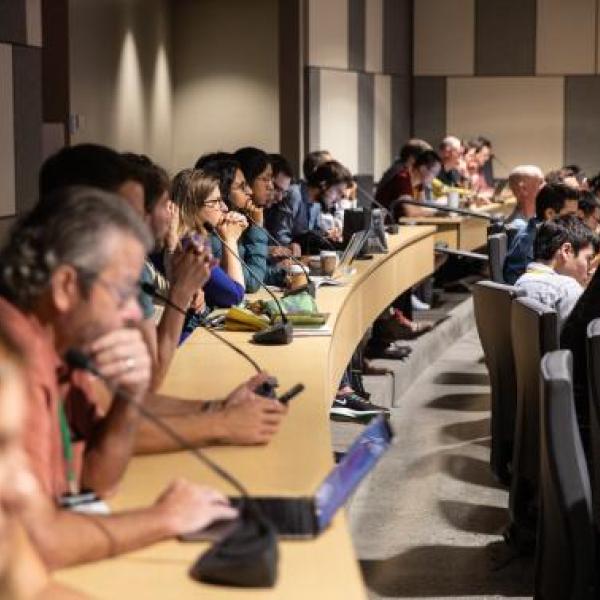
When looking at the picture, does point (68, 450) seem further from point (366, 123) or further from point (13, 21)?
point (366, 123)

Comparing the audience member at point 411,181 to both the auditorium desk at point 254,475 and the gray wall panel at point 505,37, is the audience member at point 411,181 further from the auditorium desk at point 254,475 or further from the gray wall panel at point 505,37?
the auditorium desk at point 254,475

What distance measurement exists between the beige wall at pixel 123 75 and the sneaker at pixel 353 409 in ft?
12.3

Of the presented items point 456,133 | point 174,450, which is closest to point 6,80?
point 174,450

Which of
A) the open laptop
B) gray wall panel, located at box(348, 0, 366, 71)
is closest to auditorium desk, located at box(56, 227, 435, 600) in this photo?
Answer: the open laptop

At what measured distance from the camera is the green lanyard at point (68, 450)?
2.14 meters

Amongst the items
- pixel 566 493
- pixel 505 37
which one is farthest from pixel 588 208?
pixel 505 37

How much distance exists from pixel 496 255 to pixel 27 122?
2011mm

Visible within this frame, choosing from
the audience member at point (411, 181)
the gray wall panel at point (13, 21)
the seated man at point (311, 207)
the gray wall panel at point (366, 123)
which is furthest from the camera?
the gray wall panel at point (366, 123)

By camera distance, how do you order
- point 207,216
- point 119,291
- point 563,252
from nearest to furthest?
1. point 119,291
2. point 207,216
3. point 563,252

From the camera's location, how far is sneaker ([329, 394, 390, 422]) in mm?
5477

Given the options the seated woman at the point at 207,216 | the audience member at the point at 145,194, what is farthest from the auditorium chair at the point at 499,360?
the audience member at the point at 145,194

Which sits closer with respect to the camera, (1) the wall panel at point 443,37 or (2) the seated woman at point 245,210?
(2) the seated woman at point 245,210

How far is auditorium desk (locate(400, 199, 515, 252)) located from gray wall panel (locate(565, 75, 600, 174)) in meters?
3.61

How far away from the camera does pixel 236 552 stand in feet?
6.48
